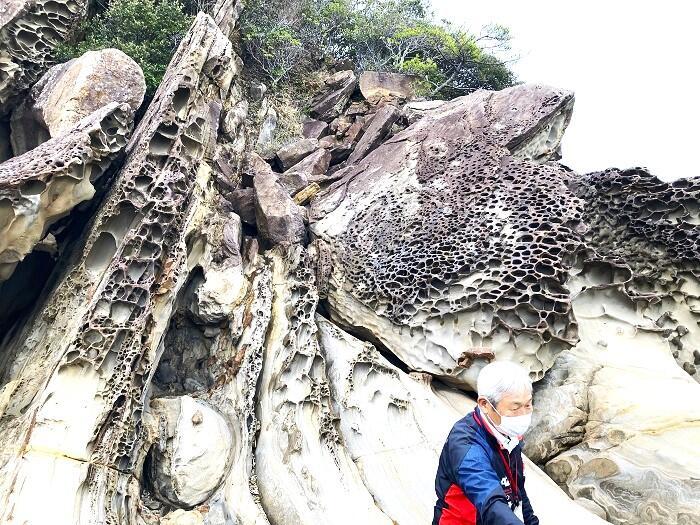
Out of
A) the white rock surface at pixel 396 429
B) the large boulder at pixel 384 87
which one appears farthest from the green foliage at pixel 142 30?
the white rock surface at pixel 396 429

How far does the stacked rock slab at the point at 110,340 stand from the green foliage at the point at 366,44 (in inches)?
Result: 201

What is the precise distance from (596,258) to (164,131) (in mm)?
5049

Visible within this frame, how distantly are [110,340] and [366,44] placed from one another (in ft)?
35.2

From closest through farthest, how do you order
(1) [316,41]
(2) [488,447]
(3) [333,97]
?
(2) [488,447] → (3) [333,97] → (1) [316,41]

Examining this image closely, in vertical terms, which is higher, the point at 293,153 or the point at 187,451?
the point at 187,451

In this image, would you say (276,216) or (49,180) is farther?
(276,216)

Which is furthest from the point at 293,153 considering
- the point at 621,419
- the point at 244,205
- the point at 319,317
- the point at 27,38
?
the point at 621,419

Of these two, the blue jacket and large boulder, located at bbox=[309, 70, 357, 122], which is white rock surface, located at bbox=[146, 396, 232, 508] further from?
large boulder, located at bbox=[309, 70, 357, 122]

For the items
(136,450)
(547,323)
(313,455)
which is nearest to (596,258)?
(547,323)

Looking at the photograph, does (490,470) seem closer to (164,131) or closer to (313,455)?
(313,455)

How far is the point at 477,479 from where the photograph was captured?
2086 mm

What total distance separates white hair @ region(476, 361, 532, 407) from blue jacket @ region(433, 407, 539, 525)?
11 cm

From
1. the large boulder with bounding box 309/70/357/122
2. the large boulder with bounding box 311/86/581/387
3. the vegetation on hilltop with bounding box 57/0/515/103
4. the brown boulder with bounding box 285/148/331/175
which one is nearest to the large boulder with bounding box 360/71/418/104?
the large boulder with bounding box 309/70/357/122

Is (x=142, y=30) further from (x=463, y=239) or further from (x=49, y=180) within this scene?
(x=463, y=239)
